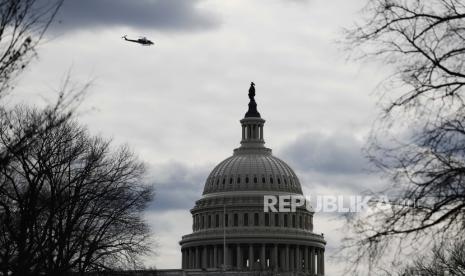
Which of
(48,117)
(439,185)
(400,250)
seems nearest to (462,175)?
(439,185)

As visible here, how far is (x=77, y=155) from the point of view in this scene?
63219 millimetres

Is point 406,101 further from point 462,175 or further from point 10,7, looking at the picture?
point 10,7

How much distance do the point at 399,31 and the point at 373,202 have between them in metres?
3.98

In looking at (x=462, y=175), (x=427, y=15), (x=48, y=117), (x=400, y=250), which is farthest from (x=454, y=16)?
(x=48, y=117)

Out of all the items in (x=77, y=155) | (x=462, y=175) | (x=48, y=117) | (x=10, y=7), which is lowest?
(x=462, y=175)

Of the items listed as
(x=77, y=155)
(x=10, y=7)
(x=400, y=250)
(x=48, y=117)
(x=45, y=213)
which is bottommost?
(x=400, y=250)

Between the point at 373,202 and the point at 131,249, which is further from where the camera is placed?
the point at 131,249

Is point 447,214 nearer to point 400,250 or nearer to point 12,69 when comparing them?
point 400,250

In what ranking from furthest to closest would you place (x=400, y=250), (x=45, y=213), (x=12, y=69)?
(x=45, y=213)
(x=12, y=69)
(x=400, y=250)

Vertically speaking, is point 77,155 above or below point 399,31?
above

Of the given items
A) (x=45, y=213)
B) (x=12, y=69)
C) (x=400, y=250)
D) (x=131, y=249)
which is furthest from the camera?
(x=131, y=249)

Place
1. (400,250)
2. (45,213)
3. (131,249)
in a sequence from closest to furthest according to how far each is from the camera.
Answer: (400,250) → (45,213) → (131,249)

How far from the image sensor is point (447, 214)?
75.1ft

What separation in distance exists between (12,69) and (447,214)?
9827 mm
